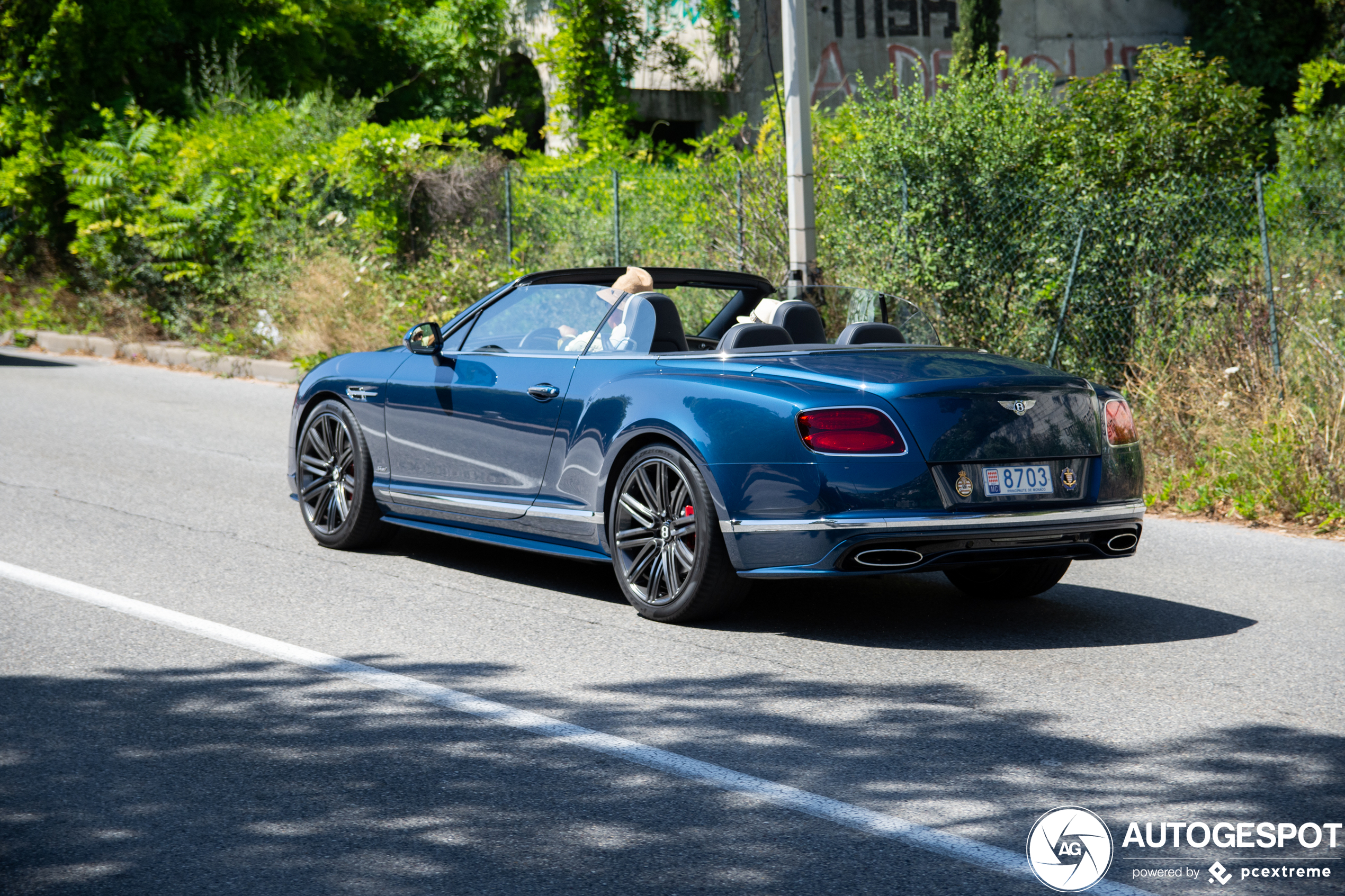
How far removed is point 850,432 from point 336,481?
10.7 feet

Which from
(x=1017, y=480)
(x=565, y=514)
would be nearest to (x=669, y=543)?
(x=565, y=514)

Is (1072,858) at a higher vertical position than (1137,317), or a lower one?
lower

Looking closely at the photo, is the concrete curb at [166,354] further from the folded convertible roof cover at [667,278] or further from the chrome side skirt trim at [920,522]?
the chrome side skirt trim at [920,522]

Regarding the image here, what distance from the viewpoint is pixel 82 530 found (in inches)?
311

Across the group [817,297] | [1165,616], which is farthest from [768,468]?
[817,297]

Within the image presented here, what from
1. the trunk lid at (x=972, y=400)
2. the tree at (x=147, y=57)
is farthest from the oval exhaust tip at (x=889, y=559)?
the tree at (x=147, y=57)

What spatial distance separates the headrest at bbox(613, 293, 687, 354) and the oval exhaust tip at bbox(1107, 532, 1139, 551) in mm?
1943

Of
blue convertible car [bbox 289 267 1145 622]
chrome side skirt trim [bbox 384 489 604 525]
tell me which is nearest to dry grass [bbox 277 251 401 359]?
blue convertible car [bbox 289 267 1145 622]

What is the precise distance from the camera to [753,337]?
6.13 meters

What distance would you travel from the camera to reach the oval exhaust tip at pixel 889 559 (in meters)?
5.32

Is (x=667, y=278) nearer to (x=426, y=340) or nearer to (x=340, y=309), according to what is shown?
(x=426, y=340)

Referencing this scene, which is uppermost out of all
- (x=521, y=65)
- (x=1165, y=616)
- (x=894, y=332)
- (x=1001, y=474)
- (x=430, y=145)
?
(x=521, y=65)

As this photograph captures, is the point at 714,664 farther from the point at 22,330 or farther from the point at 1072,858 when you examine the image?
the point at 22,330

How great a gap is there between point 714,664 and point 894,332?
202 centimetres
